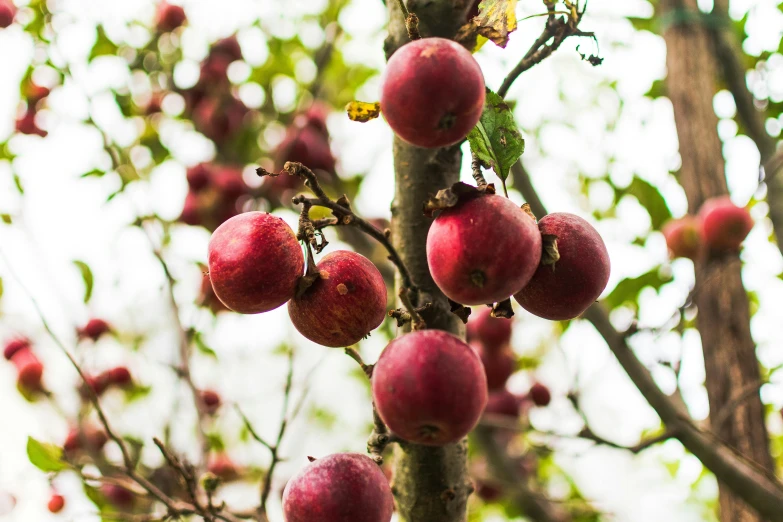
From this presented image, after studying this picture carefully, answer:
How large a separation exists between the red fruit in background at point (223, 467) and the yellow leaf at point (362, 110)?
7.53ft

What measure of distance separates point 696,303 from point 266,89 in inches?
83.7

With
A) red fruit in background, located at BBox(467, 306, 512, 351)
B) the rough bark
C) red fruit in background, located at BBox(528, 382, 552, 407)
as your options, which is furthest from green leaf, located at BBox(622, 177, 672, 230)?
the rough bark

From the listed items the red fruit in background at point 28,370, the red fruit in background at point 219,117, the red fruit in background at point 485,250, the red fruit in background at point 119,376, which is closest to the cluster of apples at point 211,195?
the red fruit in background at point 219,117

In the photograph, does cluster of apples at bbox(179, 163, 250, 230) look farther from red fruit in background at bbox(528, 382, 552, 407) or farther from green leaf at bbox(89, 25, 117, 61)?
red fruit in background at bbox(528, 382, 552, 407)

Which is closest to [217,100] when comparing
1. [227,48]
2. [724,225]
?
[227,48]

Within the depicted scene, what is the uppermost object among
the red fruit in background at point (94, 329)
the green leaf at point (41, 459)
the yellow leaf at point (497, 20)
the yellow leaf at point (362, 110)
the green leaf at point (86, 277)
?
the yellow leaf at point (497, 20)

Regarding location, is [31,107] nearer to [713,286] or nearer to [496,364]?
[496,364]

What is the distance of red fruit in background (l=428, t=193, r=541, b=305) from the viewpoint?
717mm

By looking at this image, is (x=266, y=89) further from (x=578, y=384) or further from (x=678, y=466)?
(x=678, y=466)

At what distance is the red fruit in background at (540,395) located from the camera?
2.76 m

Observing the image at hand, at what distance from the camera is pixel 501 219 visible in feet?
2.38

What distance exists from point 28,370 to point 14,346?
1.11 feet

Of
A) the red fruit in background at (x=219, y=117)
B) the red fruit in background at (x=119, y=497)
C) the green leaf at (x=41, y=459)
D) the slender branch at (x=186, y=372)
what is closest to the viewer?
the green leaf at (x=41, y=459)

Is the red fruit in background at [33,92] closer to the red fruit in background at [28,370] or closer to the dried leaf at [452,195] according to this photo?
the red fruit in background at [28,370]
